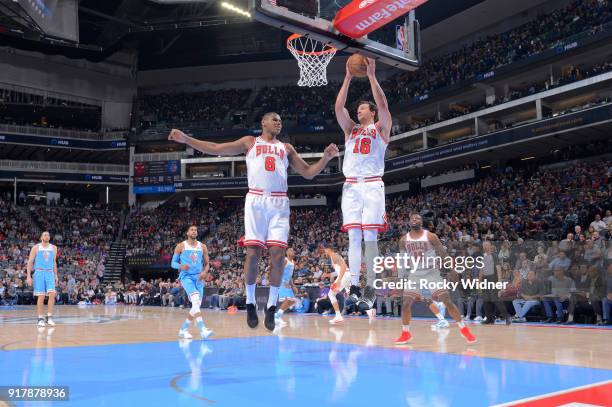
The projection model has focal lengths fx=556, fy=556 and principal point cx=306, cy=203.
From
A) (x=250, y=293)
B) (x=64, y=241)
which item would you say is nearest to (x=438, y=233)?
(x=250, y=293)

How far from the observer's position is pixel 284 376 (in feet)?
19.1

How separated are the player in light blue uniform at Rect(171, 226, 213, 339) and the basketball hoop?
14.7 feet

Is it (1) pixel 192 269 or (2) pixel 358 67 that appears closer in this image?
(2) pixel 358 67

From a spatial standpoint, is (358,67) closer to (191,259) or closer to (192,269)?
(191,259)

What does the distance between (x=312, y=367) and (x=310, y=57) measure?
7.77m

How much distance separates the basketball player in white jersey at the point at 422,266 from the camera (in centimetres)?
899

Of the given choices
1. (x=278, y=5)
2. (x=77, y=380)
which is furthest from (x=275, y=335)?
(x=278, y=5)

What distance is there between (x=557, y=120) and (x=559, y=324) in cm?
1518

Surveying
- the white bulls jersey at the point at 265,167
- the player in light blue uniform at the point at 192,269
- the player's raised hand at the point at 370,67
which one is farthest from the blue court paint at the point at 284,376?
the player's raised hand at the point at 370,67

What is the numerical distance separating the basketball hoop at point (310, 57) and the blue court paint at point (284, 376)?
6.33 metres

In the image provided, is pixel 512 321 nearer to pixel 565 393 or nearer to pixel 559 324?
pixel 559 324

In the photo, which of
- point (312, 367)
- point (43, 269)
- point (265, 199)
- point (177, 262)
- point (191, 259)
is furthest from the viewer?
point (43, 269)

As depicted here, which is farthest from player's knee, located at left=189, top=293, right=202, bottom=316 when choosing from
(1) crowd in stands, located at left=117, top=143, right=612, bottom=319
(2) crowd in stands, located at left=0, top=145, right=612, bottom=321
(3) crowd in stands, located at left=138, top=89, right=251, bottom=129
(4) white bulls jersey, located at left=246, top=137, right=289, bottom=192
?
(3) crowd in stands, located at left=138, top=89, right=251, bottom=129

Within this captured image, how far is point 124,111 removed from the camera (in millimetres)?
46188
